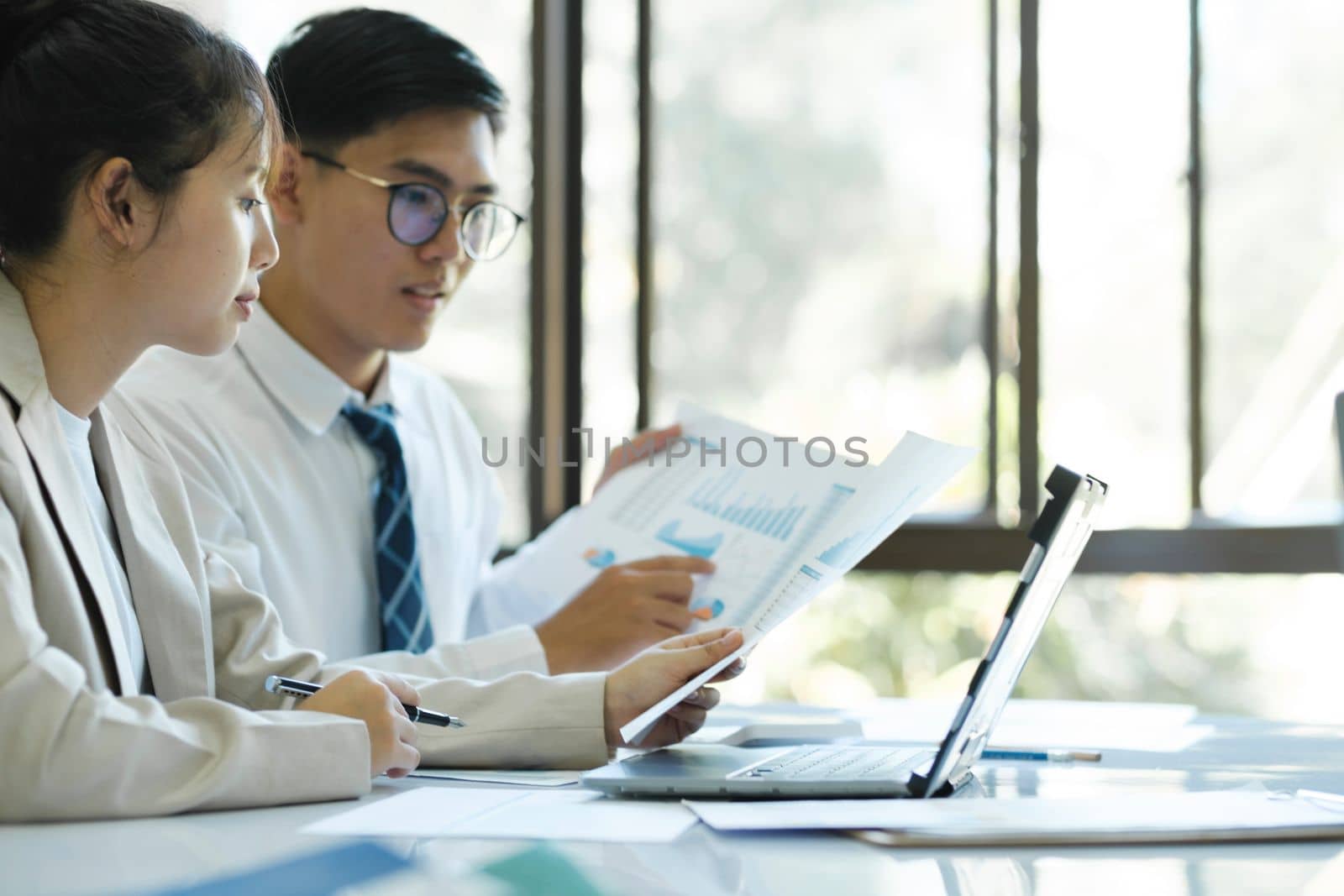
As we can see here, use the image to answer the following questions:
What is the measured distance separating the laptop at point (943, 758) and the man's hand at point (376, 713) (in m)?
0.15

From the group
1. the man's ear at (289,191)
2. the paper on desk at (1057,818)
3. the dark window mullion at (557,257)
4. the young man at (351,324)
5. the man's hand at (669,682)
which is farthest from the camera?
the dark window mullion at (557,257)

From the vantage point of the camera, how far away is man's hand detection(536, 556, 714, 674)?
4.91ft

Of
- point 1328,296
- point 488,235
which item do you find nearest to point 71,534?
point 488,235

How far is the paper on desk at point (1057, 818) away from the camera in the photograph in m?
0.82

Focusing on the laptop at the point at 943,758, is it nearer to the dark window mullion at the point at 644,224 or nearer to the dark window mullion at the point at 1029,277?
the dark window mullion at the point at 1029,277

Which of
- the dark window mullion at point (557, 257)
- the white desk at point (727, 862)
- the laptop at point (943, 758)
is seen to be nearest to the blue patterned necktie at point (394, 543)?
the laptop at point (943, 758)

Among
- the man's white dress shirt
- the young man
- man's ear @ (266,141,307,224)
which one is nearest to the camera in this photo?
the man's white dress shirt

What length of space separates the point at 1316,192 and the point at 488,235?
192 cm

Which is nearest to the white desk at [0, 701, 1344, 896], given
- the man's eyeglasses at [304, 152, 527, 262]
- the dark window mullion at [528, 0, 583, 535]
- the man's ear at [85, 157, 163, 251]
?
the man's ear at [85, 157, 163, 251]

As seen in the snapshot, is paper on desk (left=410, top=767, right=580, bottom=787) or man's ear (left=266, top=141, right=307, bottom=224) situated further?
man's ear (left=266, top=141, right=307, bottom=224)

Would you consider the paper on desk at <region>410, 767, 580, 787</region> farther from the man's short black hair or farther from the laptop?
the man's short black hair

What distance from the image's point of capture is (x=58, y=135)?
1059 millimetres

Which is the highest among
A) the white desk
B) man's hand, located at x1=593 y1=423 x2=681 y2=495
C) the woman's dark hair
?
the woman's dark hair

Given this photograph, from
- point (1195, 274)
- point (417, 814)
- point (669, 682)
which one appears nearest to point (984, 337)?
point (1195, 274)
